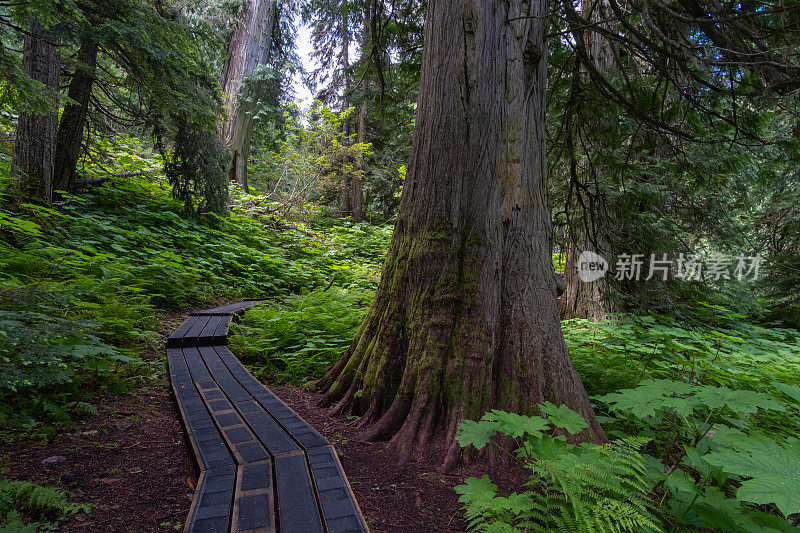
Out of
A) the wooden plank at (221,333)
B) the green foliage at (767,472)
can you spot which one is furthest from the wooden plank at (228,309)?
the green foliage at (767,472)

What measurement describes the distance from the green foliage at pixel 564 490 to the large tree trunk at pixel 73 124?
907cm

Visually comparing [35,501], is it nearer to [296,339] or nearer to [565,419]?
[565,419]

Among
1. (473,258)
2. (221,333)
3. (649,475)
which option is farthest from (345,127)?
(649,475)

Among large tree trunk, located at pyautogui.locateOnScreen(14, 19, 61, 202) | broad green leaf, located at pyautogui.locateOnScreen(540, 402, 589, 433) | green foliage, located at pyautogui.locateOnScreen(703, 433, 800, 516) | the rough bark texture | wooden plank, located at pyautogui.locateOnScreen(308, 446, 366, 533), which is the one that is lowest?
wooden plank, located at pyautogui.locateOnScreen(308, 446, 366, 533)

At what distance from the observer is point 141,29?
20.0ft

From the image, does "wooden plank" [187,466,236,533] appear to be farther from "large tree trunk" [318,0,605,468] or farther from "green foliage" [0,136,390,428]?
"green foliage" [0,136,390,428]

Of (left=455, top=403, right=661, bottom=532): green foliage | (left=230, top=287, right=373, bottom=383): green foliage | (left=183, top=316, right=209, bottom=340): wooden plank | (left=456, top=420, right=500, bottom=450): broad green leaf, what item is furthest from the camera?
(left=183, top=316, right=209, bottom=340): wooden plank

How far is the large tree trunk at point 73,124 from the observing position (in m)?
7.23

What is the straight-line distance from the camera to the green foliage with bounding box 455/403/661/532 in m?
1.61

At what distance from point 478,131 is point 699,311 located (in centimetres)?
642

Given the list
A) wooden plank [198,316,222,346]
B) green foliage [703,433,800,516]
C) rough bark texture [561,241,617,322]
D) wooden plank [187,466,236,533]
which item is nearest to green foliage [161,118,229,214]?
wooden plank [198,316,222,346]

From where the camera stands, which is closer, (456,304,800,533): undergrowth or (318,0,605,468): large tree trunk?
(456,304,800,533): undergrowth

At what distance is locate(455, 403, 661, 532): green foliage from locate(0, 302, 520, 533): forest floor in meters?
0.38

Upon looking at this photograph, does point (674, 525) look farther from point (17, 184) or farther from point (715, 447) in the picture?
point (17, 184)
